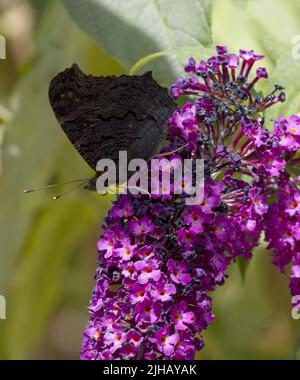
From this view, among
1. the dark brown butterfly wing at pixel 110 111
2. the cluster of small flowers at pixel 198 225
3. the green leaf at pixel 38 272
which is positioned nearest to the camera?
the cluster of small flowers at pixel 198 225

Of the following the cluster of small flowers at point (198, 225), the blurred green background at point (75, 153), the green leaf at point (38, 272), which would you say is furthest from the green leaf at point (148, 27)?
the green leaf at point (38, 272)

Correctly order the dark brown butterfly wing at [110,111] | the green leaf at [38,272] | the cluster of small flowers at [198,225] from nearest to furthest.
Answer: the cluster of small flowers at [198,225] → the dark brown butterfly wing at [110,111] → the green leaf at [38,272]

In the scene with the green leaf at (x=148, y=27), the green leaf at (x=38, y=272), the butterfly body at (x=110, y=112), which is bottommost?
the green leaf at (x=38, y=272)

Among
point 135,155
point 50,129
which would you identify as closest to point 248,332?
point 50,129

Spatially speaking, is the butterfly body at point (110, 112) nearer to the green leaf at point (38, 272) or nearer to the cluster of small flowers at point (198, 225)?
the cluster of small flowers at point (198, 225)

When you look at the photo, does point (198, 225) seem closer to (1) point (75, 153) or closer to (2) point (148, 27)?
(2) point (148, 27)

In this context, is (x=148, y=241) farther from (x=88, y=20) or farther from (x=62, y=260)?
(x=62, y=260)

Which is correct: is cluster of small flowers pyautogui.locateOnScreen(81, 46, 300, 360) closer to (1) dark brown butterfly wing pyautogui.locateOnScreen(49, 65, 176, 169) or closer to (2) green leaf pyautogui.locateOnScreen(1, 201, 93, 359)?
(1) dark brown butterfly wing pyautogui.locateOnScreen(49, 65, 176, 169)

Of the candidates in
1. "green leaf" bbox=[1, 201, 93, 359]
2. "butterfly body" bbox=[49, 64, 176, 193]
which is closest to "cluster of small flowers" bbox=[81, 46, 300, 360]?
"butterfly body" bbox=[49, 64, 176, 193]
